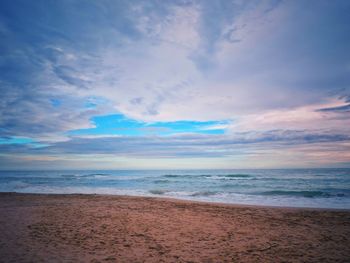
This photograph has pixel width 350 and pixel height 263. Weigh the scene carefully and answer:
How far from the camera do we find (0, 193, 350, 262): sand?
5.45 m

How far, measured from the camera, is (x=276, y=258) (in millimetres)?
5402

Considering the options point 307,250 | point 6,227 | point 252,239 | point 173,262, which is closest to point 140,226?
point 173,262

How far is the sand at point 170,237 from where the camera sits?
545cm

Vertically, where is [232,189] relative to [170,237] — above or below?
above

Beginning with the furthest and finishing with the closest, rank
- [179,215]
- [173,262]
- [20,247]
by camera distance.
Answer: [179,215] → [20,247] → [173,262]

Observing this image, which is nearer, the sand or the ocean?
the sand

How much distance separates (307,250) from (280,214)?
522 cm

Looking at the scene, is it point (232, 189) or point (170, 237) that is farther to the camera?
point (232, 189)

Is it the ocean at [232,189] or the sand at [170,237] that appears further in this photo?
the ocean at [232,189]

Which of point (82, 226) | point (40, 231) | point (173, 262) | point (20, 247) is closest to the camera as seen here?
point (173, 262)

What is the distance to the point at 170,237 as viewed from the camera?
695 centimetres

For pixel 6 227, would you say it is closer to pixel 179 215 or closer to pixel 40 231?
pixel 40 231

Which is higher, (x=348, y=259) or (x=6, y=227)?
(x=6, y=227)

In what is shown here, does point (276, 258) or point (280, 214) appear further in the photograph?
point (280, 214)
